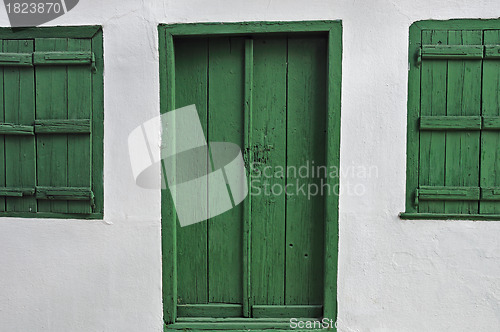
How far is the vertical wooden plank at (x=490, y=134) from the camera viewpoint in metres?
2.19

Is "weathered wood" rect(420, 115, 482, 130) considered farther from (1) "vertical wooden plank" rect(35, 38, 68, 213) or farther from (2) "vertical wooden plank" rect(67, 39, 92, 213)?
(1) "vertical wooden plank" rect(35, 38, 68, 213)

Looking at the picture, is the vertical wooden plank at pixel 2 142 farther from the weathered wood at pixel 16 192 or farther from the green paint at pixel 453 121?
the green paint at pixel 453 121

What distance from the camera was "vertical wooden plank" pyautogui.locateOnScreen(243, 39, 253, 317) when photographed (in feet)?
7.59

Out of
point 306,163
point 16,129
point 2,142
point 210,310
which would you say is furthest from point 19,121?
point 306,163

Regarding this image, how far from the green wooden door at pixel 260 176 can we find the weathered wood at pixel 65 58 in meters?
0.56

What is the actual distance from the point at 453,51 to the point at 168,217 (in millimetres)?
2044

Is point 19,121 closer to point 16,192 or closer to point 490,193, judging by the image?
point 16,192

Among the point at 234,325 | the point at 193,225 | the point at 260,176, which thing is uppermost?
the point at 260,176

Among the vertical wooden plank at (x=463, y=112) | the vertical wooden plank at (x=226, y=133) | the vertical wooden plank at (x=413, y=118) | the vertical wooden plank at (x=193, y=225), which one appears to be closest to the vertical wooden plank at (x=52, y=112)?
the vertical wooden plank at (x=193, y=225)

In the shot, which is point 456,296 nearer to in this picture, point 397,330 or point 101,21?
point 397,330

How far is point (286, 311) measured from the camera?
2.39 meters

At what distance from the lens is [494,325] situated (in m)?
2.22

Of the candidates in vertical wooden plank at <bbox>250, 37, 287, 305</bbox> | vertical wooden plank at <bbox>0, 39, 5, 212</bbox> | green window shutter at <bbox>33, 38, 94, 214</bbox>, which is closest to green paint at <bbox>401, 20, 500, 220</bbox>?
vertical wooden plank at <bbox>250, 37, 287, 305</bbox>

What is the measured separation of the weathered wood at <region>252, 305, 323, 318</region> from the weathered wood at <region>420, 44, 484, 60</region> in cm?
175
